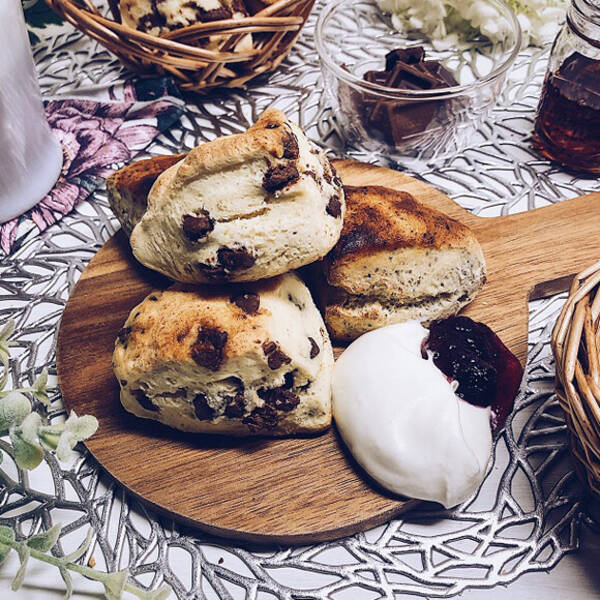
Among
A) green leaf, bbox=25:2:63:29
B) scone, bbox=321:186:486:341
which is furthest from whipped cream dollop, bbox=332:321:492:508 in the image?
green leaf, bbox=25:2:63:29

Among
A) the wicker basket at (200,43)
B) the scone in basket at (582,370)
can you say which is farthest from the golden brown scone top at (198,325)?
the wicker basket at (200,43)

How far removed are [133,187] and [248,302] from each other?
0.43 m

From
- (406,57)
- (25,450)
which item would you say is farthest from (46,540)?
(406,57)

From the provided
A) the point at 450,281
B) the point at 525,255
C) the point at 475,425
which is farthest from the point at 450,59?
the point at 475,425

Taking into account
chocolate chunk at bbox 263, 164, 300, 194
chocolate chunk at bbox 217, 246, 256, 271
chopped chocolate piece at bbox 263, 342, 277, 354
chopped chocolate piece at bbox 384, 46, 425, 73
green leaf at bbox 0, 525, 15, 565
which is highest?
chocolate chunk at bbox 263, 164, 300, 194

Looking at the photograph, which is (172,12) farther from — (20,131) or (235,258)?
(235,258)

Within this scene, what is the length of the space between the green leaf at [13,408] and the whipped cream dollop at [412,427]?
1.76 feet

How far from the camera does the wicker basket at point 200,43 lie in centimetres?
172

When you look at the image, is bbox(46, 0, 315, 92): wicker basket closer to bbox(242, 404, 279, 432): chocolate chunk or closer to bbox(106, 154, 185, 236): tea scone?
bbox(106, 154, 185, 236): tea scone

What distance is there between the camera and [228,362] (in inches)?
44.8

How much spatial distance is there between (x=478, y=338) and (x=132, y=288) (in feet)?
2.38

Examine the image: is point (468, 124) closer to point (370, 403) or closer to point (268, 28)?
point (268, 28)

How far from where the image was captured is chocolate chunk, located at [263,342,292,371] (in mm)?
1136

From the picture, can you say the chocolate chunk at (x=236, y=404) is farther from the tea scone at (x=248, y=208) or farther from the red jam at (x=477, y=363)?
the red jam at (x=477, y=363)
